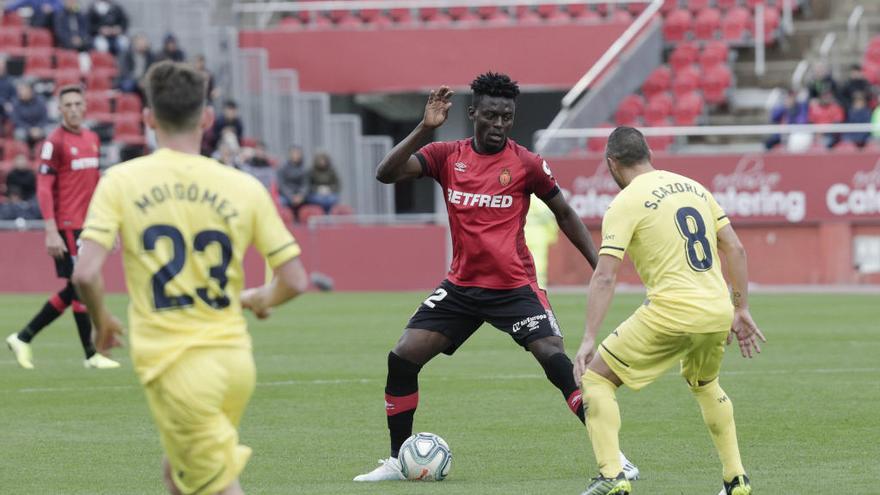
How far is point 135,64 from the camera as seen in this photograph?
30.7 m

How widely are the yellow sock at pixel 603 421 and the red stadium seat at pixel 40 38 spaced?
83.1 ft

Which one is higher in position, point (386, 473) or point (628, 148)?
point (628, 148)

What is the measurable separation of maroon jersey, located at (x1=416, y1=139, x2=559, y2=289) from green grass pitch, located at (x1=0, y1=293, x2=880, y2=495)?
113 cm

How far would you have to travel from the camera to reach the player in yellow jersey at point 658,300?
7.23 metres

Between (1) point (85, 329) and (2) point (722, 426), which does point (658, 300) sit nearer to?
(2) point (722, 426)

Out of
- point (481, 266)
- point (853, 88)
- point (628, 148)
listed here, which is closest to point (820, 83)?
point (853, 88)

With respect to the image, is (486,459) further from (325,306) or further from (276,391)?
(325,306)

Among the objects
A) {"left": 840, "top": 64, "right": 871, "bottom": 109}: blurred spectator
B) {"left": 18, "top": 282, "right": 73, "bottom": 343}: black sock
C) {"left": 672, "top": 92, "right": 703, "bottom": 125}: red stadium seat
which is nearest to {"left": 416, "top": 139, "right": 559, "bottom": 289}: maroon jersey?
Result: {"left": 18, "top": 282, "right": 73, "bottom": 343}: black sock

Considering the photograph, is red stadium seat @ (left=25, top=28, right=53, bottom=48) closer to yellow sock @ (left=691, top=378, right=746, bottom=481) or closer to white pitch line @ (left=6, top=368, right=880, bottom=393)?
white pitch line @ (left=6, top=368, right=880, bottom=393)

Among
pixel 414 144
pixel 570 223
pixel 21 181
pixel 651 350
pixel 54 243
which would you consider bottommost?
pixel 21 181

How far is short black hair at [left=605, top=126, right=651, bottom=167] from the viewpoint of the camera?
24.1 feet

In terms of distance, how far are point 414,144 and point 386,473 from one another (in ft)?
6.03

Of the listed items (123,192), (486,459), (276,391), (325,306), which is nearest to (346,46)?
(325,306)

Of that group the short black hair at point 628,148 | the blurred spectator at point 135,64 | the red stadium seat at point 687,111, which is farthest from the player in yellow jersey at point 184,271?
the red stadium seat at point 687,111
